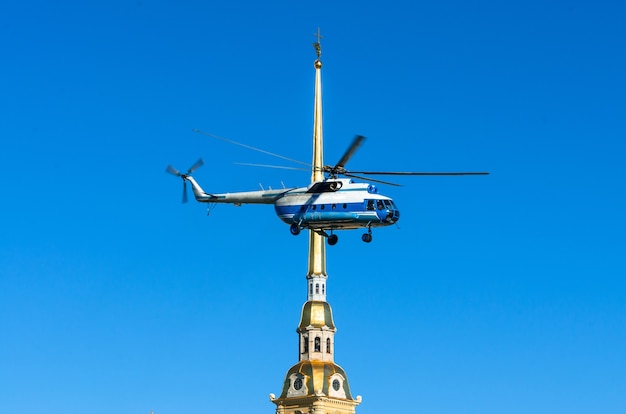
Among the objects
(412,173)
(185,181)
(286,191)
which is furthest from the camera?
(185,181)

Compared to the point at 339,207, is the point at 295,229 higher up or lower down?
higher up

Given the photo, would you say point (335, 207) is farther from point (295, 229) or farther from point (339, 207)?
point (295, 229)

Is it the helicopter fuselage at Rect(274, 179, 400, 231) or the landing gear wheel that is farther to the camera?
the landing gear wheel

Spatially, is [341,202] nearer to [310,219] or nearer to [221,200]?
[310,219]

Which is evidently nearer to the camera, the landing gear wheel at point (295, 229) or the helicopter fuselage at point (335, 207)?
the helicopter fuselage at point (335, 207)

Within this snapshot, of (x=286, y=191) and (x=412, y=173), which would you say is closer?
(x=412, y=173)

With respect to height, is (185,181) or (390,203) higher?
(185,181)

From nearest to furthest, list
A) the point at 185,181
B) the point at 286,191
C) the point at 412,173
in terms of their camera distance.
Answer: the point at 412,173
the point at 286,191
the point at 185,181

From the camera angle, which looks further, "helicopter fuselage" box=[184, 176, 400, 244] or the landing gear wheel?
the landing gear wheel

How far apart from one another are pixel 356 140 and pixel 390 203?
268 inches

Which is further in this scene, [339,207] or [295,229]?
[295,229]

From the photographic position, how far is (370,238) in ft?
508

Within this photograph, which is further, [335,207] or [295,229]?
[295,229]

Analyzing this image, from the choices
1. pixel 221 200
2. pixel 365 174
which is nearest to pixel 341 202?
pixel 365 174
